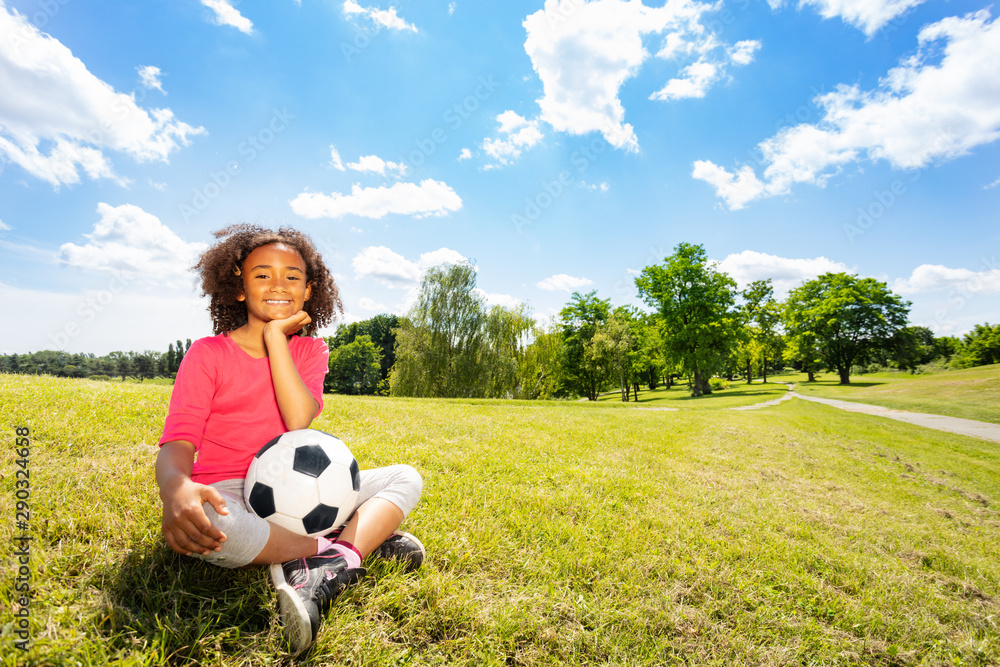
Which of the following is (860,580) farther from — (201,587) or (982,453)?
(982,453)

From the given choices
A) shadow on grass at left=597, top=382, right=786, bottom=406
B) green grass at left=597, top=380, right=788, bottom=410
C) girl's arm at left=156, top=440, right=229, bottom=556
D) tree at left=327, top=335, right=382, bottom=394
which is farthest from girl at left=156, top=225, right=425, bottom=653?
tree at left=327, top=335, right=382, bottom=394

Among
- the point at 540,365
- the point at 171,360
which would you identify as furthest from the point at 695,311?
the point at 171,360

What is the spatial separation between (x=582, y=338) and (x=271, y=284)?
35855 mm

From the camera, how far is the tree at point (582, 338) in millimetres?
36312

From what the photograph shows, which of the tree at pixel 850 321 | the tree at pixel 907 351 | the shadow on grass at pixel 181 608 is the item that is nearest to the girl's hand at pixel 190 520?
the shadow on grass at pixel 181 608

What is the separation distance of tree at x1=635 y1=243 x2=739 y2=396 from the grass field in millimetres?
27707

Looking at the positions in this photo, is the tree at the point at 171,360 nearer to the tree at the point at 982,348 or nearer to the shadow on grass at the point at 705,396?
the shadow on grass at the point at 705,396

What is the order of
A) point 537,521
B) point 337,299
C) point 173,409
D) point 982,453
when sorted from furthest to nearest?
1. point 982,453
2. point 537,521
3. point 337,299
4. point 173,409

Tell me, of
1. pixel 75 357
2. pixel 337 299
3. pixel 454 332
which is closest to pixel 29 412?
pixel 337 299

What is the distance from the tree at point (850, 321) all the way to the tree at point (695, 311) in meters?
15.3

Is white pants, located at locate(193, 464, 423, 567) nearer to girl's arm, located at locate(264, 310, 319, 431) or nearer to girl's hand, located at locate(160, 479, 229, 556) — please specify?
girl's hand, located at locate(160, 479, 229, 556)

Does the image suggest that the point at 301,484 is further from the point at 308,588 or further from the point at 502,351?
the point at 502,351

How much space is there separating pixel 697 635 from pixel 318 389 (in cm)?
270

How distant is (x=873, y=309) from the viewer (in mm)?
39906
